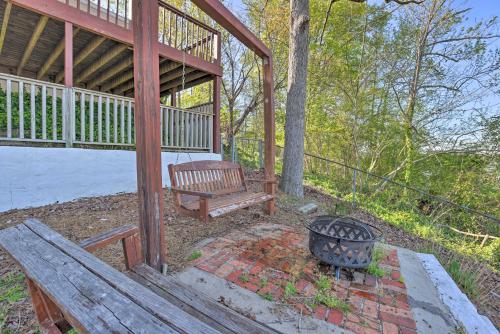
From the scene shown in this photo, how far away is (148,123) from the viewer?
171 cm

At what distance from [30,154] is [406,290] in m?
4.49

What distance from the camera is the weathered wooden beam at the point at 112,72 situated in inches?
240

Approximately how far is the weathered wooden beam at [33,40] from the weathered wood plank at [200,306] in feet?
16.7

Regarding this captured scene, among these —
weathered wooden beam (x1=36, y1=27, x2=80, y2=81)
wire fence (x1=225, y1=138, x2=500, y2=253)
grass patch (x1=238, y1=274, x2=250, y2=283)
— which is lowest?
wire fence (x1=225, y1=138, x2=500, y2=253)

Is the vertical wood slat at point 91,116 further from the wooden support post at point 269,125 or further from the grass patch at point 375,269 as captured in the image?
the grass patch at point 375,269

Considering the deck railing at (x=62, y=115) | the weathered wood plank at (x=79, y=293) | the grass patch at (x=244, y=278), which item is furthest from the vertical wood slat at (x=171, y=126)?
the weathered wood plank at (x=79, y=293)

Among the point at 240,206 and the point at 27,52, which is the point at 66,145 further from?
the point at 27,52

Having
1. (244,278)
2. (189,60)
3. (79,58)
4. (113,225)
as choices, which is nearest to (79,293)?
(244,278)

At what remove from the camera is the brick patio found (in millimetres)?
1595

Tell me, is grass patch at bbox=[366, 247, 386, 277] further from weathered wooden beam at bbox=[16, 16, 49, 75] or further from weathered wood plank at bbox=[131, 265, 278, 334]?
weathered wooden beam at bbox=[16, 16, 49, 75]

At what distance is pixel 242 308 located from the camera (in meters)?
1.60

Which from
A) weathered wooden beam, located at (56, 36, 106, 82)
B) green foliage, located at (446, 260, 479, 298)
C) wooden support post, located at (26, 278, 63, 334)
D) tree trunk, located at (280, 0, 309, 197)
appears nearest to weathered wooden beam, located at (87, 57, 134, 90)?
weathered wooden beam, located at (56, 36, 106, 82)

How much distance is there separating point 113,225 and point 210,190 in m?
1.19

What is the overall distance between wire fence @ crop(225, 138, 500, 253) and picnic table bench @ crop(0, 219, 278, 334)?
172 inches
